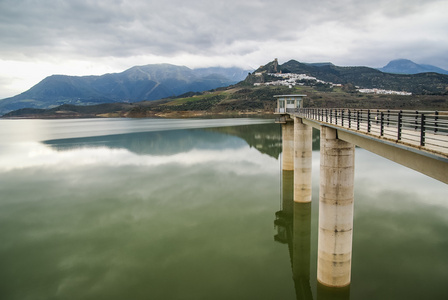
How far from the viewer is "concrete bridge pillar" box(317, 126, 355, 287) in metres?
12.6

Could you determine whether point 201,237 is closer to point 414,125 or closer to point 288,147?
point 414,125

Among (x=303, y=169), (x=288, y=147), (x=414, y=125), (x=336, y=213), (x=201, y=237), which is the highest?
(x=414, y=125)

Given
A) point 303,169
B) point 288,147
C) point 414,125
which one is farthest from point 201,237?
point 288,147

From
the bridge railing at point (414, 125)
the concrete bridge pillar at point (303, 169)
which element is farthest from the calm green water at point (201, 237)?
the bridge railing at point (414, 125)

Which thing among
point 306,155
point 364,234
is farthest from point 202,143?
point 364,234

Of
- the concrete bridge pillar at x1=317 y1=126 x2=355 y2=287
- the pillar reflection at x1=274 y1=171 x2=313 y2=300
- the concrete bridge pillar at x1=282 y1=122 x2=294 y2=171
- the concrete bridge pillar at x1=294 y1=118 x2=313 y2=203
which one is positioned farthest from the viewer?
the concrete bridge pillar at x1=282 y1=122 x2=294 y2=171

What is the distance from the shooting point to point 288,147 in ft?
118

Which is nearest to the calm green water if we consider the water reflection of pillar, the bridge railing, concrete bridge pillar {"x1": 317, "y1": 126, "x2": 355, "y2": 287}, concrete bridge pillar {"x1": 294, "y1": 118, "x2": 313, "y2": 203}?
the water reflection of pillar

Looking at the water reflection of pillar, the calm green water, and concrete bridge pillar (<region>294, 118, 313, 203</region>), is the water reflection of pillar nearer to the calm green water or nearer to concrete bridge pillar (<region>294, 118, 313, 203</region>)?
the calm green water

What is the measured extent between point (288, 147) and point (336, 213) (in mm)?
23555

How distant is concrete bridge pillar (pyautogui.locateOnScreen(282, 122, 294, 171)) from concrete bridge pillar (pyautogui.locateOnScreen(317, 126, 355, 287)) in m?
22.6

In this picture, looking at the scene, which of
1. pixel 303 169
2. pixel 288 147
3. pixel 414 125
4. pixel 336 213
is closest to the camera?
pixel 414 125

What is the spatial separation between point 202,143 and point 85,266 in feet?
168

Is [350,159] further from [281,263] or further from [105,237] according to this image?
[105,237]
